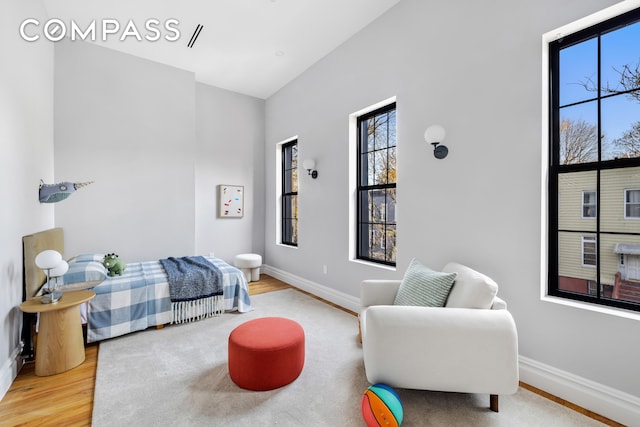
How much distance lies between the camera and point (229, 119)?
5.14m

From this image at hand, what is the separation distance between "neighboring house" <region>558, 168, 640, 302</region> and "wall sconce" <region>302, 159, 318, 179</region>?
2.76 metres

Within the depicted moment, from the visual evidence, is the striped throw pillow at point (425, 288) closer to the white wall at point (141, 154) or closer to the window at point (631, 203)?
the window at point (631, 203)

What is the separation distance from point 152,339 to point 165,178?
2473 millimetres

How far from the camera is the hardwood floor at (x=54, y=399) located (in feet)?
5.58

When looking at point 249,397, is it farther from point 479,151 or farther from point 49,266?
point 479,151

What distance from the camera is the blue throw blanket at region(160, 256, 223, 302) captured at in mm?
3041

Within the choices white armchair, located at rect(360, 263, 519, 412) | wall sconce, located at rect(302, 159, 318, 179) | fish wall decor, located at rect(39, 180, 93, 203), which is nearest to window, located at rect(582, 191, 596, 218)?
white armchair, located at rect(360, 263, 519, 412)

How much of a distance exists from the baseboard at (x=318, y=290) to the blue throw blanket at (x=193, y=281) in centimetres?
135

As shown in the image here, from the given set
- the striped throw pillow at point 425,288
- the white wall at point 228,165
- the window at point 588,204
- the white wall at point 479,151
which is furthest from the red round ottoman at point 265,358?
the white wall at point 228,165

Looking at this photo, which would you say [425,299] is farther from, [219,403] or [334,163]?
[334,163]

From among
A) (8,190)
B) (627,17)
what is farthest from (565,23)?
(8,190)

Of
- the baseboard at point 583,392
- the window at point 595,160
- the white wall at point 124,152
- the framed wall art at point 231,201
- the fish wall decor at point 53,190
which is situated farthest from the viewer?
the framed wall art at point 231,201

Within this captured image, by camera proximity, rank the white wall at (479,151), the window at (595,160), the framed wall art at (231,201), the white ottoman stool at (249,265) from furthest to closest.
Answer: the framed wall art at (231,201) → the white ottoman stool at (249,265) → the white wall at (479,151) → the window at (595,160)

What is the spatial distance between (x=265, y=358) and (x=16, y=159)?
243 centimetres
